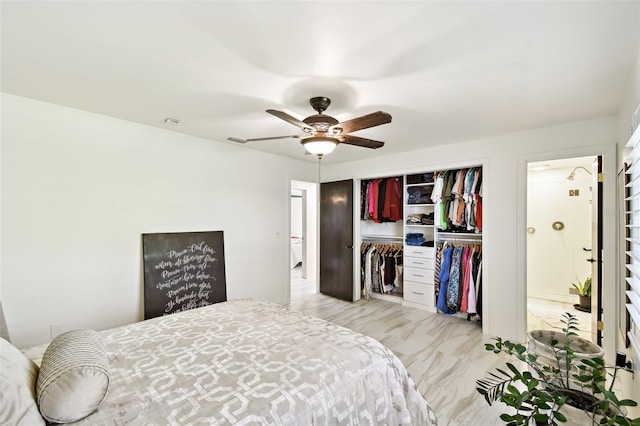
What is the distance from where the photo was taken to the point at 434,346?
3.10m

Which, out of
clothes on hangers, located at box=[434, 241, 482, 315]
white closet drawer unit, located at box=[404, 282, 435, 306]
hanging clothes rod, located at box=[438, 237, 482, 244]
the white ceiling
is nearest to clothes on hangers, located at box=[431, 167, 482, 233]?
hanging clothes rod, located at box=[438, 237, 482, 244]

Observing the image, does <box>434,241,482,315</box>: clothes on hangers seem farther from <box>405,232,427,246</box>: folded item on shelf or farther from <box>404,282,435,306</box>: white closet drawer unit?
<box>405,232,427,246</box>: folded item on shelf

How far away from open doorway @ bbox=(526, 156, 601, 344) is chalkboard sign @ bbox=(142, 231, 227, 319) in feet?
14.5

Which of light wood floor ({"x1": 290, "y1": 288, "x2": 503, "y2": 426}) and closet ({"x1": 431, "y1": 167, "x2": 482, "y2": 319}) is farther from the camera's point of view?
closet ({"x1": 431, "y1": 167, "x2": 482, "y2": 319})

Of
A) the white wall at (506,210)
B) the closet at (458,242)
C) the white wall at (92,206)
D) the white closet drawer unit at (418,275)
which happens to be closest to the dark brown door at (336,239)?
the white closet drawer unit at (418,275)

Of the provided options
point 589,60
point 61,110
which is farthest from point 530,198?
point 61,110

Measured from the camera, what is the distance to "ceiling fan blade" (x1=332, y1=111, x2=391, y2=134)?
1.92 metres

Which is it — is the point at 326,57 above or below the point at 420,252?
above

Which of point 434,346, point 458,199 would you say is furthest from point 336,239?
point 434,346

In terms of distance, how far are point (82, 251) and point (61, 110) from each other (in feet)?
4.22

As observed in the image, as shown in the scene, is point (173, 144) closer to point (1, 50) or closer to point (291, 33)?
point (1, 50)

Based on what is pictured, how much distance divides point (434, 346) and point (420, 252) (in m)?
1.50

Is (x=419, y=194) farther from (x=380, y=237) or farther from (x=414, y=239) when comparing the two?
(x=380, y=237)

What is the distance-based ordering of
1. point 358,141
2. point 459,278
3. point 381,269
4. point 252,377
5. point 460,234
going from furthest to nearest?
point 381,269 → point 460,234 → point 459,278 → point 358,141 → point 252,377
